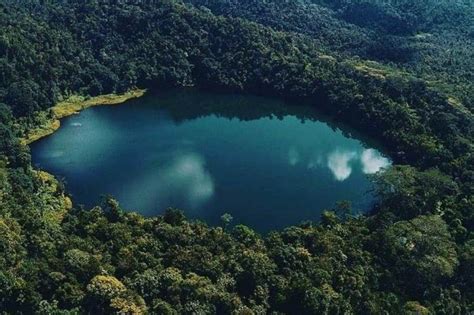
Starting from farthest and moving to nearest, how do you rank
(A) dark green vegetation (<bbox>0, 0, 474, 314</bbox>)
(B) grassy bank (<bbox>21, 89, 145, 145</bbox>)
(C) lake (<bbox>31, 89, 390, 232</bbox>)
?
(B) grassy bank (<bbox>21, 89, 145, 145</bbox>) → (C) lake (<bbox>31, 89, 390, 232</bbox>) → (A) dark green vegetation (<bbox>0, 0, 474, 314</bbox>)

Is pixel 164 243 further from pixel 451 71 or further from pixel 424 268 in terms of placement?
pixel 451 71

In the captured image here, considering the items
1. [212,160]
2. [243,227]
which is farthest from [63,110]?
[243,227]

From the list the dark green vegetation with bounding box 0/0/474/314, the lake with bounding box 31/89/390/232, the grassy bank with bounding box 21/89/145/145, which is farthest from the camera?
the grassy bank with bounding box 21/89/145/145

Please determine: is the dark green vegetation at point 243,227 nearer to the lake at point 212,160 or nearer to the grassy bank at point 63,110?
the grassy bank at point 63,110

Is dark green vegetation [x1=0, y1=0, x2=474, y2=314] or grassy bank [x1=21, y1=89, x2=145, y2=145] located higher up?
dark green vegetation [x1=0, y1=0, x2=474, y2=314]

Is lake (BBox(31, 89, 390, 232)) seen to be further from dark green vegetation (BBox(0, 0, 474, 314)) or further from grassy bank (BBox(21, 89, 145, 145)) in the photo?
dark green vegetation (BBox(0, 0, 474, 314))

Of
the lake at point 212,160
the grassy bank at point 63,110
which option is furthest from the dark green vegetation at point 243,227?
the lake at point 212,160

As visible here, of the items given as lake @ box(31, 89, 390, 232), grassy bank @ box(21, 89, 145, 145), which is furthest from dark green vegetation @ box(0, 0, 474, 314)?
lake @ box(31, 89, 390, 232)
